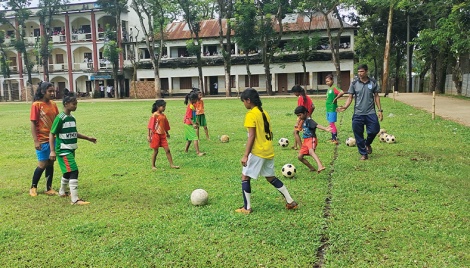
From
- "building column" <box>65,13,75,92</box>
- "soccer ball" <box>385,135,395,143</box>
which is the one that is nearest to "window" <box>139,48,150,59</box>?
"building column" <box>65,13,75,92</box>

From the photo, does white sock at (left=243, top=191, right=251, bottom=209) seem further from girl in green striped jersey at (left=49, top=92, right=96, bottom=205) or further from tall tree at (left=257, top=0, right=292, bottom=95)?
tall tree at (left=257, top=0, right=292, bottom=95)

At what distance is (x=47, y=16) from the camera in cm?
5334

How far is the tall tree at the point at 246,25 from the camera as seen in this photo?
41031 mm

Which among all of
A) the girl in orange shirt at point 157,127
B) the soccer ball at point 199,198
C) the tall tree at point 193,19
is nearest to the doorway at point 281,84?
the tall tree at point 193,19

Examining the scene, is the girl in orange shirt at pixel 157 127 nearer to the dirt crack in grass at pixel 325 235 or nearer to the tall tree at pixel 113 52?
the dirt crack in grass at pixel 325 235

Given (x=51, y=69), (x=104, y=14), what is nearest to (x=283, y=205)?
(x=104, y=14)

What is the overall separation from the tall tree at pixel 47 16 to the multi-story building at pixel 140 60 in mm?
1096

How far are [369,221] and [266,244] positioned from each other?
54.1 inches

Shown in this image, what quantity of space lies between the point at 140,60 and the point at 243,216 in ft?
164

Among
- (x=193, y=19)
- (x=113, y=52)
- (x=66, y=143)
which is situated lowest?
(x=66, y=143)

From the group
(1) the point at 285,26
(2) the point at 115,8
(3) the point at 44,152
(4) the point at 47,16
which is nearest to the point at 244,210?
(3) the point at 44,152

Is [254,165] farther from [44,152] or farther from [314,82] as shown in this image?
[314,82]

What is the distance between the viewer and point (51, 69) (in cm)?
5522

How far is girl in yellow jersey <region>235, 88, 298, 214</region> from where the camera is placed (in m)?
5.30
